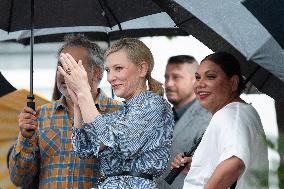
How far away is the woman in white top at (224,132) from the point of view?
4332mm

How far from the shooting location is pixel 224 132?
445 cm

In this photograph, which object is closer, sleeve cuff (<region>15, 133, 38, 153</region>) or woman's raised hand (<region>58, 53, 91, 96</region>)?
woman's raised hand (<region>58, 53, 91, 96</region>)

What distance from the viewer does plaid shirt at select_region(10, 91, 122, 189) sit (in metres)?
5.24

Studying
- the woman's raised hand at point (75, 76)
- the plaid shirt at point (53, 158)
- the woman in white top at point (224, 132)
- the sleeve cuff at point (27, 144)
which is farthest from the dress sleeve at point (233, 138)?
the sleeve cuff at point (27, 144)

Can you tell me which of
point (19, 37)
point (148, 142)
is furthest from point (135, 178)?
point (19, 37)

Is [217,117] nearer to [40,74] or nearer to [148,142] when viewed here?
[148,142]

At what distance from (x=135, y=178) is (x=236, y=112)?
0.64 m

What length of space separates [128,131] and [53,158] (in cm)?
92

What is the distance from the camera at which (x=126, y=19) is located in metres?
5.83

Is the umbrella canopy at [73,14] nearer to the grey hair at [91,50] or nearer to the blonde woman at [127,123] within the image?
the grey hair at [91,50]

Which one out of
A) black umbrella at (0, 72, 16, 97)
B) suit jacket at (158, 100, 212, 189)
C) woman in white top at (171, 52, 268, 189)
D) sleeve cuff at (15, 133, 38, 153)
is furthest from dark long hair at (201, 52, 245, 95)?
black umbrella at (0, 72, 16, 97)

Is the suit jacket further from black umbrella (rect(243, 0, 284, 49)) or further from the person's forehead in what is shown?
black umbrella (rect(243, 0, 284, 49))

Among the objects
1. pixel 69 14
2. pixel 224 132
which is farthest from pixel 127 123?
pixel 69 14

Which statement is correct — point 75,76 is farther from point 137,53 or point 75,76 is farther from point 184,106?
Answer: point 184,106
